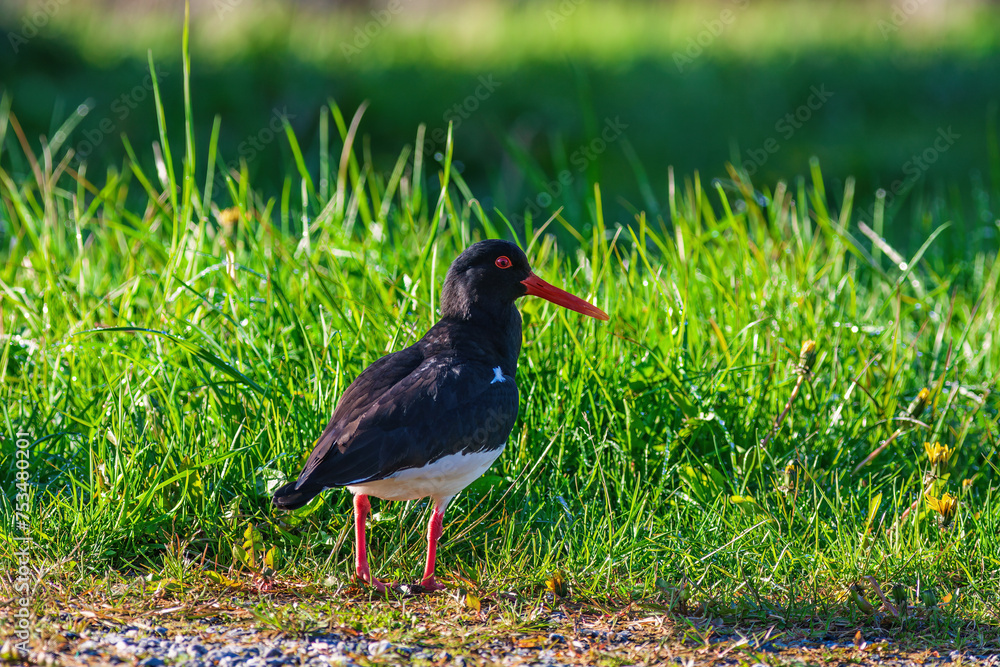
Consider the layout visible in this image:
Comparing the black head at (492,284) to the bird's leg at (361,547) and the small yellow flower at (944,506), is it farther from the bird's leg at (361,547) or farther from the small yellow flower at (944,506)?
the small yellow flower at (944,506)

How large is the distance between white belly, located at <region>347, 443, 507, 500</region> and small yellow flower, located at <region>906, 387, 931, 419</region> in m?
1.55

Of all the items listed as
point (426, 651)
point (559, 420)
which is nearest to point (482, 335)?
point (559, 420)

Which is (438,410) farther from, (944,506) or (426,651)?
(944,506)

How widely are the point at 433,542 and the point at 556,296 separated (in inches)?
Result: 35.1

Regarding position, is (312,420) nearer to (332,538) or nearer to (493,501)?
(332,538)

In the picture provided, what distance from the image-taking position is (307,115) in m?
7.91

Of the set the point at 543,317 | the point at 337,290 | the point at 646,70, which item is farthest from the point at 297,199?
the point at 646,70

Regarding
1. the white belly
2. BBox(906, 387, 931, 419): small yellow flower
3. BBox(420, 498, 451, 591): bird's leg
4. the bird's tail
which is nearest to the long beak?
the white belly

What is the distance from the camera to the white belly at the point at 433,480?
2.76 m

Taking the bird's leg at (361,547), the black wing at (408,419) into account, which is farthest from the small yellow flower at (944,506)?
the bird's leg at (361,547)

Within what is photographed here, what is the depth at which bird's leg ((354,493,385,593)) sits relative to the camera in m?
2.84

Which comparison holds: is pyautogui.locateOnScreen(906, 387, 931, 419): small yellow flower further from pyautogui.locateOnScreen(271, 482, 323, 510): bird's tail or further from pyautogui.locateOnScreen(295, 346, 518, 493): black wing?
pyautogui.locateOnScreen(271, 482, 323, 510): bird's tail

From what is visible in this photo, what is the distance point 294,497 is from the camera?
260 cm

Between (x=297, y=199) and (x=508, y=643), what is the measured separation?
3.94 metres
